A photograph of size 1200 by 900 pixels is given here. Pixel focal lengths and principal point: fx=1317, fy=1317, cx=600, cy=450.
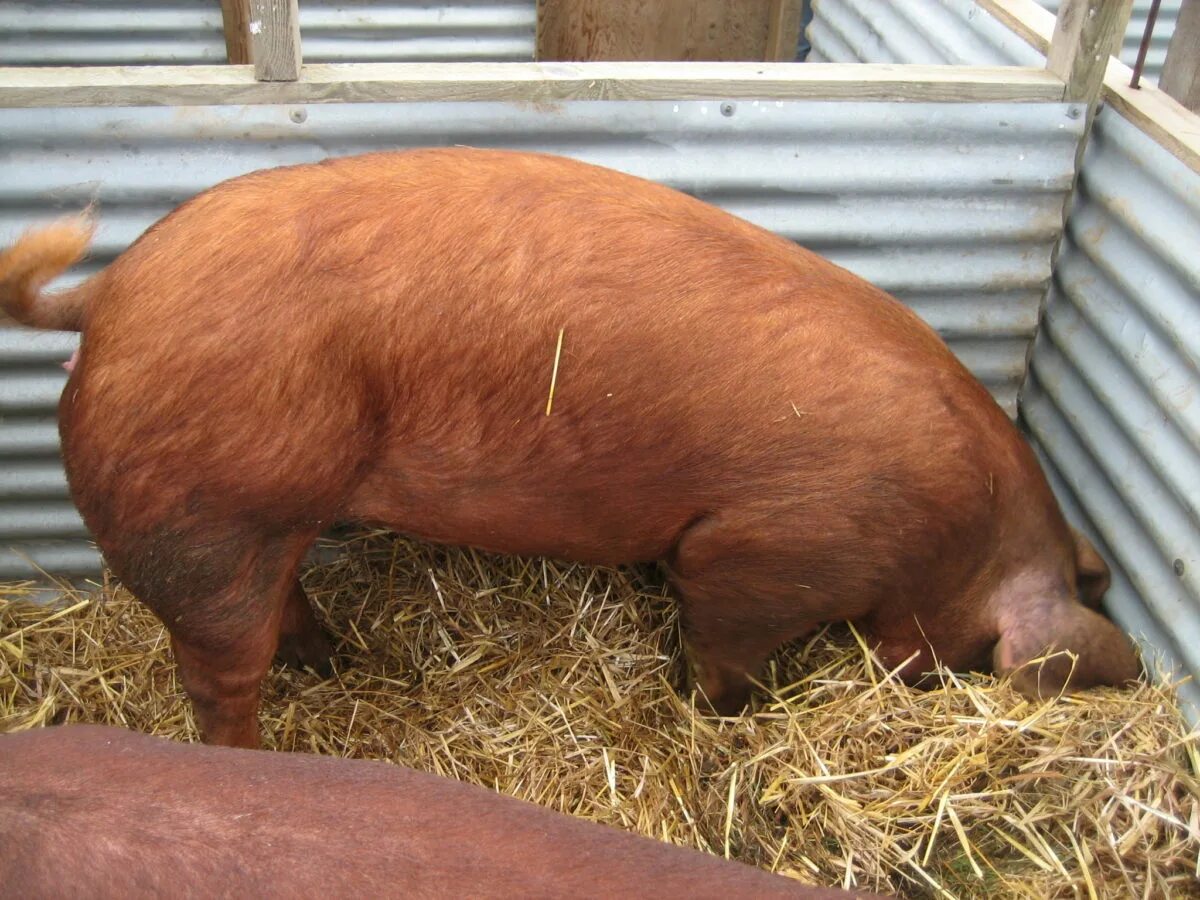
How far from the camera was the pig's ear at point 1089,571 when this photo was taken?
2.95 m

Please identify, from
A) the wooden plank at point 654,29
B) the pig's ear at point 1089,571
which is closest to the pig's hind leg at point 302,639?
the pig's ear at point 1089,571

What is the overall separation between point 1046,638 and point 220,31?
3.84 metres

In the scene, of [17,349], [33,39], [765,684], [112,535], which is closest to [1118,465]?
[765,684]

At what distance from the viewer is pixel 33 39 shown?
4848 mm

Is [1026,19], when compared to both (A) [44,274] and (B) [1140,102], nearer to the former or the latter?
(B) [1140,102]

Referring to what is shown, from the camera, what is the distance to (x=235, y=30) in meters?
4.64

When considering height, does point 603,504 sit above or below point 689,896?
below

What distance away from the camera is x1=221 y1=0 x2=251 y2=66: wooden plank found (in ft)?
15.0

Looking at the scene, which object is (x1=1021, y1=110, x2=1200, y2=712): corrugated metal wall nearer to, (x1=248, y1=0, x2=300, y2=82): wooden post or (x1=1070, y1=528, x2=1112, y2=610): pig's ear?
(x1=1070, y1=528, x2=1112, y2=610): pig's ear

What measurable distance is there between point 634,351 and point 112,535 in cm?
96

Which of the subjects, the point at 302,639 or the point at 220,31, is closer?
the point at 302,639

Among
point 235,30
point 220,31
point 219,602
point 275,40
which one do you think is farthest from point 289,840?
point 220,31

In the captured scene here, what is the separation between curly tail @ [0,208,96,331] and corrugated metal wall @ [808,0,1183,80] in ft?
7.56

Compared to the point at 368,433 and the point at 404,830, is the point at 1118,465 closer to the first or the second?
the point at 368,433
